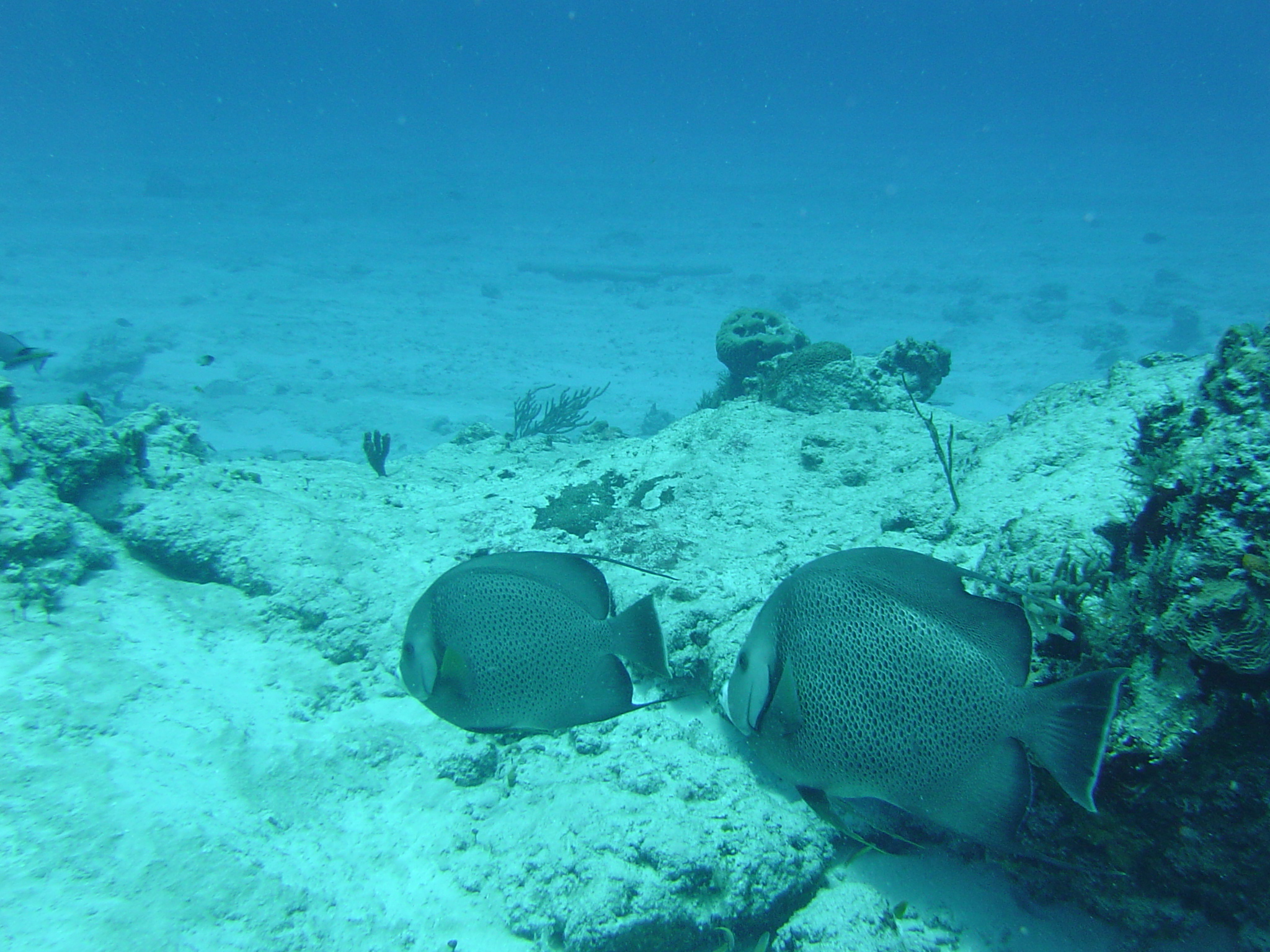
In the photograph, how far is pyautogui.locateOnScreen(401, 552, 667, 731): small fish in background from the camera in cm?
191

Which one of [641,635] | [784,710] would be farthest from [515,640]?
[784,710]

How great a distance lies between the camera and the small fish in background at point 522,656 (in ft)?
6.26

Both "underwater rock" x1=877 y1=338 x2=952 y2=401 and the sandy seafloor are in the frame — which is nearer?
the sandy seafloor

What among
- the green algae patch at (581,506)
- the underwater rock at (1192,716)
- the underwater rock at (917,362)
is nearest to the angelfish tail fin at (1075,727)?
the underwater rock at (1192,716)

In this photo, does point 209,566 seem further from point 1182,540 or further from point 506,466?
point 1182,540

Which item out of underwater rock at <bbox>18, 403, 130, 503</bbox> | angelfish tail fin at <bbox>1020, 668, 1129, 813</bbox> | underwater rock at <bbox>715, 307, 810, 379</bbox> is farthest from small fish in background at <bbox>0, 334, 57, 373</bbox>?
angelfish tail fin at <bbox>1020, 668, 1129, 813</bbox>

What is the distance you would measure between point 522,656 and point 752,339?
839 centimetres

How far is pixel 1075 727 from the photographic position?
4.81ft

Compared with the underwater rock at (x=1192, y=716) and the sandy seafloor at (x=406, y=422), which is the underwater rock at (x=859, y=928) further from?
the underwater rock at (x=1192, y=716)

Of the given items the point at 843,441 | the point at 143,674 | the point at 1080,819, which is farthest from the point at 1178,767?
the point at 143,674

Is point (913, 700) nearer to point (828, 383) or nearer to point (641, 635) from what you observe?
point (641, 635)

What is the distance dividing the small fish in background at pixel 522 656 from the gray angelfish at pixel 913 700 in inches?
15.9

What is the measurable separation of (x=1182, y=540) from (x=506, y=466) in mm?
6163

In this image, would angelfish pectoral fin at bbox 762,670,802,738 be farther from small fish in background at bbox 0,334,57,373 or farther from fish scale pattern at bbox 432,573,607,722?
small fish in background at bbox 0,334,57,373
